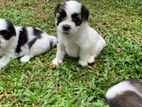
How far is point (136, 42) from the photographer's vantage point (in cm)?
754

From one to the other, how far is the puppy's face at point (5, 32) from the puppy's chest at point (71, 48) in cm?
93

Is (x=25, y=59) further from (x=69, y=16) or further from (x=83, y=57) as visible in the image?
(x=69, y=16)

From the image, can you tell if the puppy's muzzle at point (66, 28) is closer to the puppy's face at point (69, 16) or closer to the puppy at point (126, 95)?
the puppy's face at point (69, 16)

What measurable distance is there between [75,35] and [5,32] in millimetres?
1162

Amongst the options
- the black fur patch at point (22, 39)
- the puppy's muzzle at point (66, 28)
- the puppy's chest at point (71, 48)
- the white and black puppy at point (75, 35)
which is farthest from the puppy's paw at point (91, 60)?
the black fur patch at point (22, 39)

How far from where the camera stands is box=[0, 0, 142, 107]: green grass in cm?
542

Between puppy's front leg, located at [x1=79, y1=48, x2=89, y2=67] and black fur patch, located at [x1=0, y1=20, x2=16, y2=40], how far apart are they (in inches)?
47.0

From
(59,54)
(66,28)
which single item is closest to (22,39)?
(59,54)

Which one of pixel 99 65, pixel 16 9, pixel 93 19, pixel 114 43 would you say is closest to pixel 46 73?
pixel 99 65

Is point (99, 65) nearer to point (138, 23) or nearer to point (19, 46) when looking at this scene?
point (19, 46)

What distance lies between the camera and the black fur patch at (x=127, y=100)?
3767mm

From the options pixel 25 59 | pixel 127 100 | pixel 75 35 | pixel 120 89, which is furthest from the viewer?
pixel 25 59

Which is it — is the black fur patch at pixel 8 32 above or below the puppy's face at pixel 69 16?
below

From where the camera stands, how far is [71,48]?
6.37m
